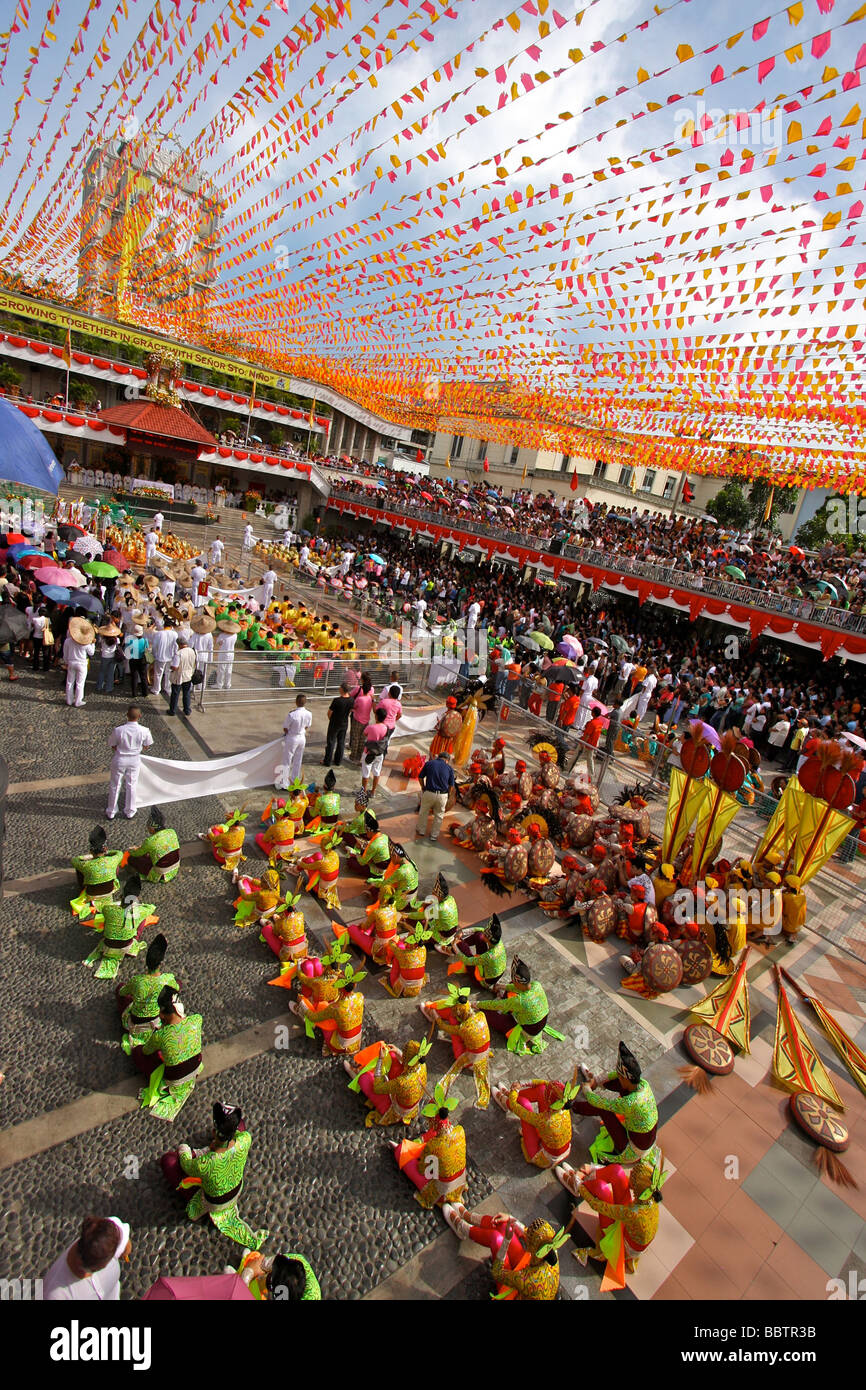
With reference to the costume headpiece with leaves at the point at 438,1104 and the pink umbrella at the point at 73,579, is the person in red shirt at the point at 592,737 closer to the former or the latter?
the costume headpiece with leaves at the point at 438,1104

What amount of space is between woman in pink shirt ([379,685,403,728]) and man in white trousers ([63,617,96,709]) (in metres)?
4.50

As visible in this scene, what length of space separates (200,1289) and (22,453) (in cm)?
1019

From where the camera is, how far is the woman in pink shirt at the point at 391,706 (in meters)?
8.77

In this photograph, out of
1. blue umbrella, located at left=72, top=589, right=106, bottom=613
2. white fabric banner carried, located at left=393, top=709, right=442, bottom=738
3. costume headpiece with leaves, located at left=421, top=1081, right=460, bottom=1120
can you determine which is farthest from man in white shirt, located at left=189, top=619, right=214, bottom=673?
costume headpiece with leaves, located at left=421, top=1081, right=460, bottom=1120

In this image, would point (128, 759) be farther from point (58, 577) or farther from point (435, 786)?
point (58, 577)

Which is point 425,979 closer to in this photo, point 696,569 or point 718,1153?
point 718,1153

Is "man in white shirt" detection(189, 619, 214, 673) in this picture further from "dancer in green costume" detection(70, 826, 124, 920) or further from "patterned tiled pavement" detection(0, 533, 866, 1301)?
"dancer in green costume" detection(70, 826, 124, 920)

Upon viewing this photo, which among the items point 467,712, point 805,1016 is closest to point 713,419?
point 467,712

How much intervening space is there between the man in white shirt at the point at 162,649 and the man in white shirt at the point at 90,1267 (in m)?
8.39

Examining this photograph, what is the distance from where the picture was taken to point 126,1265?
343cm

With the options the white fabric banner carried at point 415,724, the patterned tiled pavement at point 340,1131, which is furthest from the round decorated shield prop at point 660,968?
the white fabric banner carried at point 415,724

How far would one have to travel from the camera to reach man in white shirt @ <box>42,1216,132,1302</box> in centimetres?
269

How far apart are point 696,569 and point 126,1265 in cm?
2111

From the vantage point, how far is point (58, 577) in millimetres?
10633
